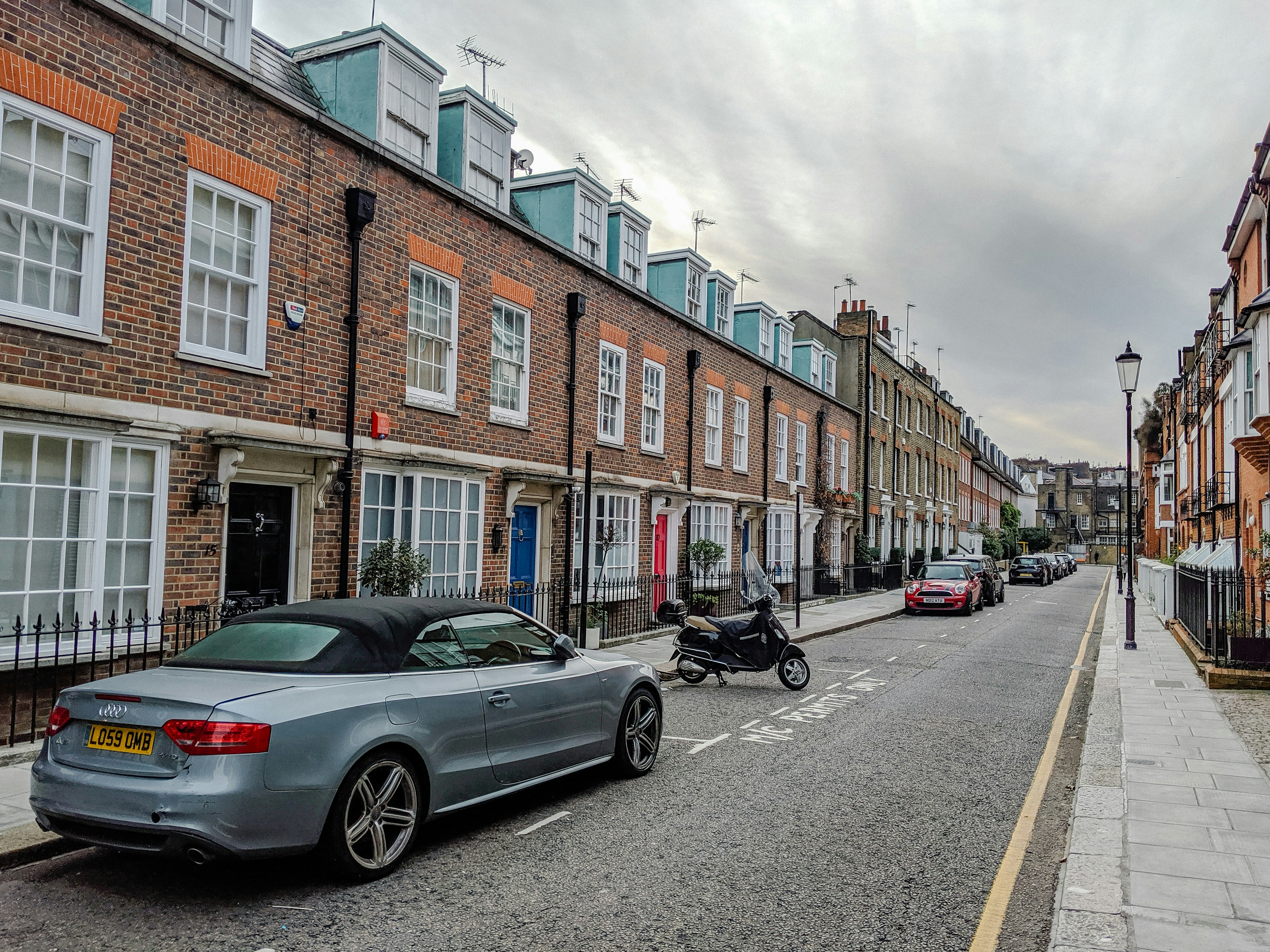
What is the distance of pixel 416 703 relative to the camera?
5145 millimetres

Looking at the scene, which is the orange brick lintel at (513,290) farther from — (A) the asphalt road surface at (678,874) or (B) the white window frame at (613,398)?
(A) the asphalt road surface at (678,874)

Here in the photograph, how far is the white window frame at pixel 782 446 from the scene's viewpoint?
87.6 ft

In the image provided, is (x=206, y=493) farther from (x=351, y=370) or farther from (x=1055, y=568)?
(x=1055, y=568)

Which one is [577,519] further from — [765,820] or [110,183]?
[765,820]

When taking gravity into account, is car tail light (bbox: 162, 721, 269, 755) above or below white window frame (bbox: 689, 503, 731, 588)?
below

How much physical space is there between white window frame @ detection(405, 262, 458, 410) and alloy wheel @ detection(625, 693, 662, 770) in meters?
6.42

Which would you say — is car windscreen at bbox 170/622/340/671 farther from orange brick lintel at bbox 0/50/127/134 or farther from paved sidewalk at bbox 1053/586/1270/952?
orange brick lintel at bbox 0/50/127/134

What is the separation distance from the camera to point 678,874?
502cm

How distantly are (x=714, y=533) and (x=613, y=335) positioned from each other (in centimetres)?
660

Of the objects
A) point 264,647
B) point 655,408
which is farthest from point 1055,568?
point 264,647

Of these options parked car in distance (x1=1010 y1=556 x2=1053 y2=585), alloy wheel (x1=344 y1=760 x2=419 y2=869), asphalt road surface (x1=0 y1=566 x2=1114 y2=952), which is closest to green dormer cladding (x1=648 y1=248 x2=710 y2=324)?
asphalt road surface (x1=0 y1=566 x2=1114 y2=952)

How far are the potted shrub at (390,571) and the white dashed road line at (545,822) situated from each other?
5142 mm

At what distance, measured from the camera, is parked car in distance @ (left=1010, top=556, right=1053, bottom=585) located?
45031 millimetres

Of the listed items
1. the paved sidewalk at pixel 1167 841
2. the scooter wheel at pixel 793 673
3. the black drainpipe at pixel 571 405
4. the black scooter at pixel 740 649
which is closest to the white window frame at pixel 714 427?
the black drainpipe at pixel 571 405
